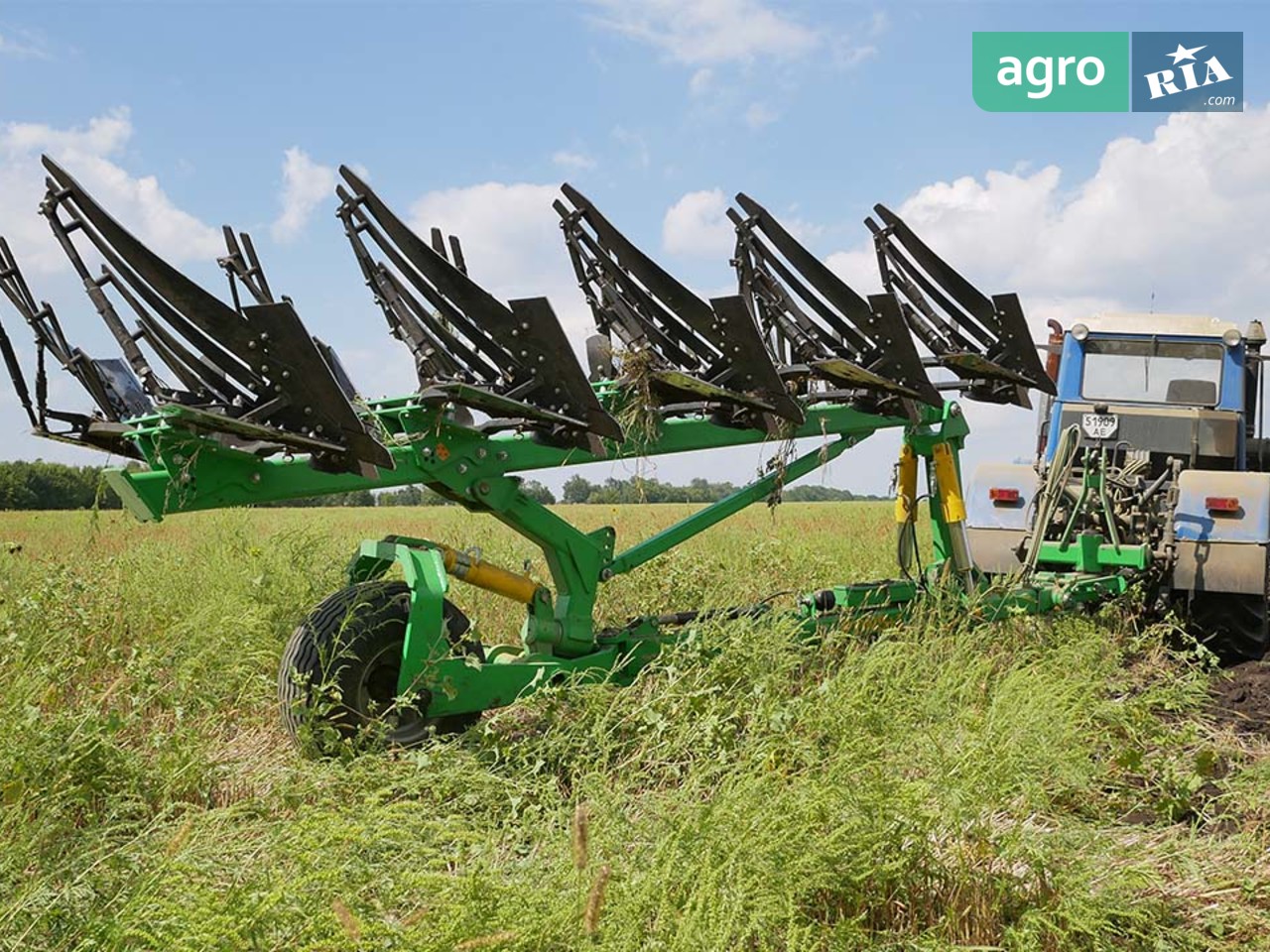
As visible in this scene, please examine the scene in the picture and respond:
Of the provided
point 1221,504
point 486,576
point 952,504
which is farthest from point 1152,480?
point 486,576

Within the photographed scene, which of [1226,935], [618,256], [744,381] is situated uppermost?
[618,256]

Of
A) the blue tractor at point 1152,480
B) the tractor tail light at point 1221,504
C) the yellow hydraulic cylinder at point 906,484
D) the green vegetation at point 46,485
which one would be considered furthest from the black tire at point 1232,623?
the green vegetation at point 46,485

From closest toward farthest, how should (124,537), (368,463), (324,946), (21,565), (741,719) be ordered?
(324,946) < (368,463) < (741,719) < (21,565) < (124,537)

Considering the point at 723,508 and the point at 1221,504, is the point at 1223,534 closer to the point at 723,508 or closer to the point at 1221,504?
the point at 1221,504

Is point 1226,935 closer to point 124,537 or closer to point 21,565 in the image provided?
point 21,565

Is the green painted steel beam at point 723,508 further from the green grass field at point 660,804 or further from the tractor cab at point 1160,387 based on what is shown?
the tractor cab at point 1160,387

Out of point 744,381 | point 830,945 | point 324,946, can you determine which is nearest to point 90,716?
point 324,946

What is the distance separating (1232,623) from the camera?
771cm

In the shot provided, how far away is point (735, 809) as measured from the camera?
3.31 m

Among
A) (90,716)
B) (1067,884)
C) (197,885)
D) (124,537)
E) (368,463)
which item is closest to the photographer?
(197,885)

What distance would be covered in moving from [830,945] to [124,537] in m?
9.38

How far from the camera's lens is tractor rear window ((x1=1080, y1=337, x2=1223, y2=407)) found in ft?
28.0

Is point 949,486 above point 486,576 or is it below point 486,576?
above

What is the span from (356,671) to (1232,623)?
5809 millimetres
